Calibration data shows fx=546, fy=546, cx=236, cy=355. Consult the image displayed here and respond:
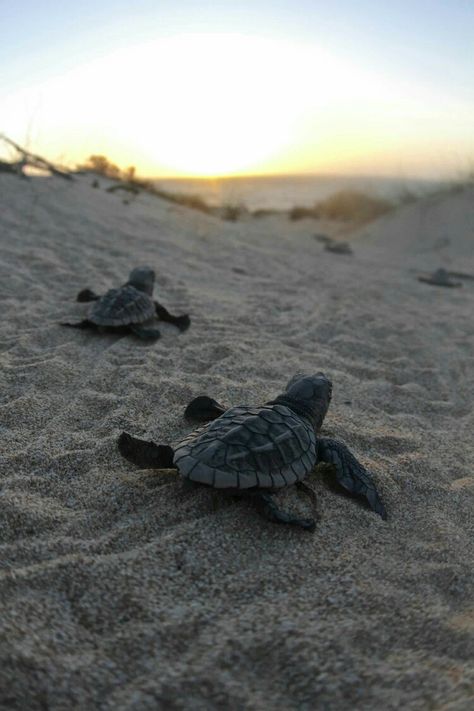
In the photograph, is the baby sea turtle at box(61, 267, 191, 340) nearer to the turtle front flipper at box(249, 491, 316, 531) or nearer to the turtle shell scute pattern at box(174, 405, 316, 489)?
the turtle shell scute pattern at box(174, 405, 316, 489)

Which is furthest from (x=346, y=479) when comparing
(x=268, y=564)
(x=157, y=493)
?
(x=157, y=493)

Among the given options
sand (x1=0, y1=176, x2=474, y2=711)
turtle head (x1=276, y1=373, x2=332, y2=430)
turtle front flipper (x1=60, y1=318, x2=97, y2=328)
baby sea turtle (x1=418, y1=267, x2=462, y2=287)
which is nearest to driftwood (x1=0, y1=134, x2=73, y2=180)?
sand (x1=0, y1=176, x2=474, y2=711)

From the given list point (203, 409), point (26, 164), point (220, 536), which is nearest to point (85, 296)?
point (203, 409)

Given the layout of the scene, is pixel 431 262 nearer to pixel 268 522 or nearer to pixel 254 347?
pixel 254 347

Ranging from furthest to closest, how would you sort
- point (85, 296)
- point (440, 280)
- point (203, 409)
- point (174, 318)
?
point (440, 280)
point (85, 296)
point (174, 318)
point (203, 409)

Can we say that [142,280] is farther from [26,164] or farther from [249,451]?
[26,164]

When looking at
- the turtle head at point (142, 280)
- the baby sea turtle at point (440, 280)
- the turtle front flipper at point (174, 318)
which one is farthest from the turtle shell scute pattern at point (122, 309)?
the baby sea turtle at point (440, 280)
